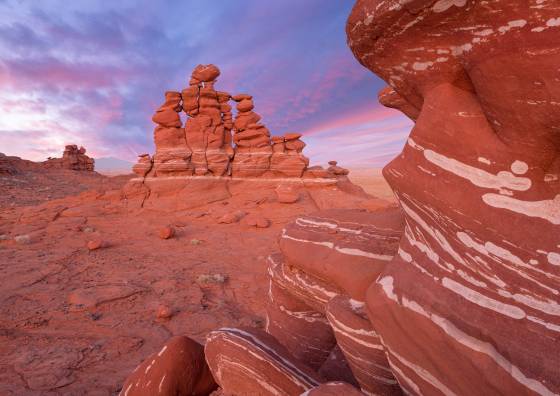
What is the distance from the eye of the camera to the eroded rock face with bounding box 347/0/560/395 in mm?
1400

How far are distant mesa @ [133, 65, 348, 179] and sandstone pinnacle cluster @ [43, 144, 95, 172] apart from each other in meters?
36.4

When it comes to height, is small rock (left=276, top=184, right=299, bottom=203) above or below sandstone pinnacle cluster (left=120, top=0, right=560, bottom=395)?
below

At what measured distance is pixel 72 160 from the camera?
46281 millimetres

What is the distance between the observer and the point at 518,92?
57.2 inches

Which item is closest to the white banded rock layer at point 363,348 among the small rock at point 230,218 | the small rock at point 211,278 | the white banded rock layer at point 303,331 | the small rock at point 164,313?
the white banded rock layer at point 303,331

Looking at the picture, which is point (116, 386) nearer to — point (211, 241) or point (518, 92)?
point (518, 92)

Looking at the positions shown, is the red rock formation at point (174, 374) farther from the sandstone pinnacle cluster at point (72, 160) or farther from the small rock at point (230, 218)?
the sandstone pinnacle cluster at point (72, 160)

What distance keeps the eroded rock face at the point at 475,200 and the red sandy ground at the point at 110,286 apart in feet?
13.9

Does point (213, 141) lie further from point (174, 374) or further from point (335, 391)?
point (335, 391)

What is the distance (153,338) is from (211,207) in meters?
10.6

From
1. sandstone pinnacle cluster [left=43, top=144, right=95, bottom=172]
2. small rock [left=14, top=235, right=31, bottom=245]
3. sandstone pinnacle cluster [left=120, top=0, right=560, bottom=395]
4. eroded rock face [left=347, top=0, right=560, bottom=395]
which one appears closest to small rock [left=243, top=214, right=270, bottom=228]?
small rock [left=14, top=235, right=31, bottom=245]

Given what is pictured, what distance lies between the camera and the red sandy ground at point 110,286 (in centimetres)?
455

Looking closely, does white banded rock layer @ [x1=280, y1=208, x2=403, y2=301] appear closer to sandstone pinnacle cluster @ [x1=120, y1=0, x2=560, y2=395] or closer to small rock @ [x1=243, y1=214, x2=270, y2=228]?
sandstone pinnacle cluster @ [x1=120, y1=0, x2=560, y2=395]

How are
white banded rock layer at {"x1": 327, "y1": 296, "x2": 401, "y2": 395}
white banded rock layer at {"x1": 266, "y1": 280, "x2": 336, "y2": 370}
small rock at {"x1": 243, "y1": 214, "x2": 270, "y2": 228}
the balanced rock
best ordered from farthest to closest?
the balanced rock, small rock at {"x1": 243, "y1": 214, "x2": 270, "y2": 228}, white banded rock layer at {"x1": 266, "y1": 280, "x2": 336, "y2": 370}, white banded rock layer at {"x1": 327, "y1": 296, "x2": 401, "y2": 395}
